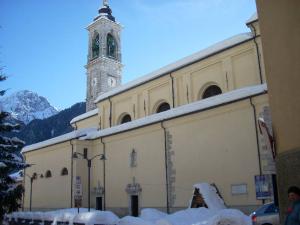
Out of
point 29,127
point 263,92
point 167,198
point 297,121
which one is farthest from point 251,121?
point 29,127

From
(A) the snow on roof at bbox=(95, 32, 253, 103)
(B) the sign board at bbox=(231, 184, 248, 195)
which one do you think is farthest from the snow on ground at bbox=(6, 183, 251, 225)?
(A) the snow on roof at bbox=(95, 32, 253, 103)

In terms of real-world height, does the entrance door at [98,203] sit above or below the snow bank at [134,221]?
above

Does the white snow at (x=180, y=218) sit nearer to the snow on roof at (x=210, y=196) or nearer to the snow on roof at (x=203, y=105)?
the snow on roof at (x=210, y=196)

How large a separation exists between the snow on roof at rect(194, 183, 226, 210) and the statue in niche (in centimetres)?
3379

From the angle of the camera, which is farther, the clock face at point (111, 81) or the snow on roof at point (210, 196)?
the clock face at point (111, 81)

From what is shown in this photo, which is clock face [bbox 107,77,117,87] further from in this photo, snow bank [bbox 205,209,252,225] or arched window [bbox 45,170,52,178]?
snow bank [bbox 205,209,252,225]

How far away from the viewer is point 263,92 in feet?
59.7

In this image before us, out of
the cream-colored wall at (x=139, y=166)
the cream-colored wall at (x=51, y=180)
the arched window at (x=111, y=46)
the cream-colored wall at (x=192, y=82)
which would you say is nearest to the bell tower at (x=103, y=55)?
the arched window at (x=111, y=46)

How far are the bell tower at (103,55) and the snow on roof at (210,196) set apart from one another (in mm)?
29316

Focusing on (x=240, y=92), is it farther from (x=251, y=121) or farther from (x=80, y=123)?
(x=80, y=123)

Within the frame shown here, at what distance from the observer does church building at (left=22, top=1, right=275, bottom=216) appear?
738 inches

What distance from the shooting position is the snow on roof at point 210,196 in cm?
1814

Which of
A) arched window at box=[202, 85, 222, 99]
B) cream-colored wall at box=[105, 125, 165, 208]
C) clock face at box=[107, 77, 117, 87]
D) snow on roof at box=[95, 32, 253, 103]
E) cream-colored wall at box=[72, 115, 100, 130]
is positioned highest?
clock face at box=[107, 77, 117, 87]

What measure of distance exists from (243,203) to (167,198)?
5.02m
